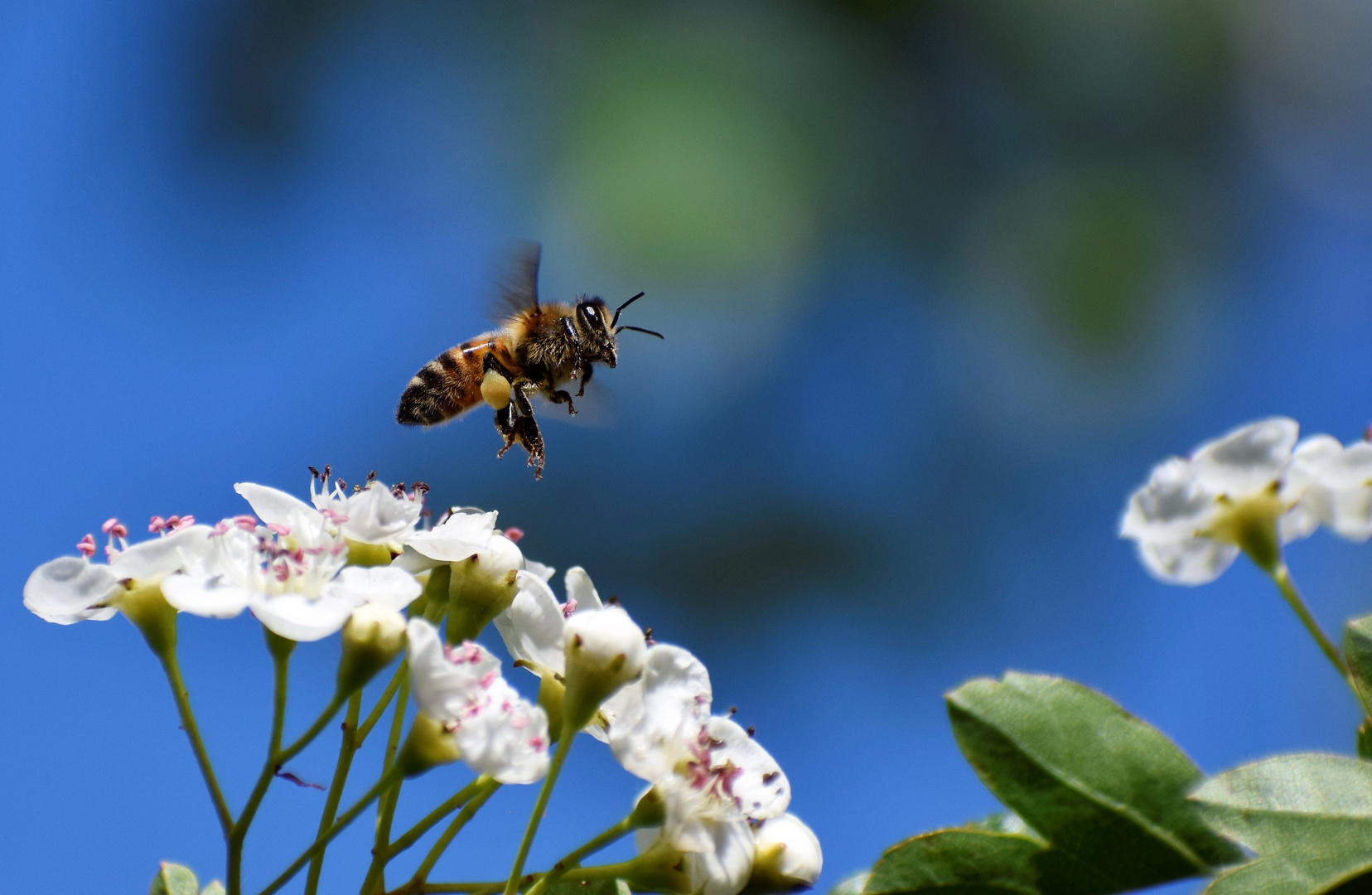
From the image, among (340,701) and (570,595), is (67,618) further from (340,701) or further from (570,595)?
(570,595)

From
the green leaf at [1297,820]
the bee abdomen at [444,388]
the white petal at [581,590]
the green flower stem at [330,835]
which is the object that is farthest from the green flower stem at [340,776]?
the bee abdomen at [444,388]

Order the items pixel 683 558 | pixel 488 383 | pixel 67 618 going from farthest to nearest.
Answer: pixel 683 558, pixel 488 383, pixel 67 618

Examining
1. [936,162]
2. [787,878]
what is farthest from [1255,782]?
[936,162]

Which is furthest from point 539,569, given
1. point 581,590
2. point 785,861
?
point 785,861

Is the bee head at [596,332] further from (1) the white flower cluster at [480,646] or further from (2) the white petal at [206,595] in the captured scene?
(2) the white petal at [206,595]

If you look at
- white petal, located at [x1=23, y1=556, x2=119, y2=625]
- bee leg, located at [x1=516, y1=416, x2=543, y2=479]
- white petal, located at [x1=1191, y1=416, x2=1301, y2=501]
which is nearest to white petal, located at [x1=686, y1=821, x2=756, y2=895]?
white petal, located at [x1=1191, y1=416, x2=1301, y2=501]

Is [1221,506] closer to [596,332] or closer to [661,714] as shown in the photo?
[661,714]
